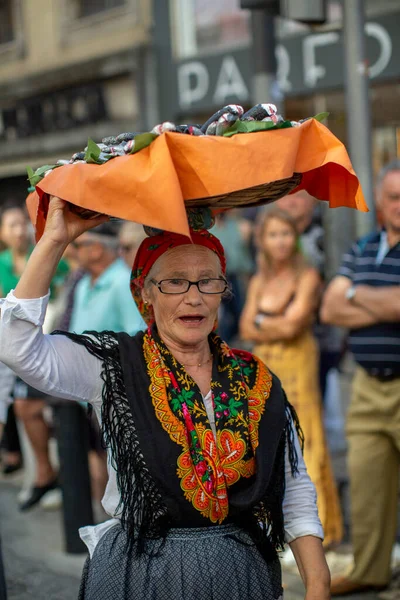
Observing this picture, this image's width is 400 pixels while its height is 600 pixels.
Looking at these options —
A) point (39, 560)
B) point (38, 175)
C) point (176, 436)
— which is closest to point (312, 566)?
point (176, 436)

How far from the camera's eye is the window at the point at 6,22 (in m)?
16.5

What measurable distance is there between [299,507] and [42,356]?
3.10 feet

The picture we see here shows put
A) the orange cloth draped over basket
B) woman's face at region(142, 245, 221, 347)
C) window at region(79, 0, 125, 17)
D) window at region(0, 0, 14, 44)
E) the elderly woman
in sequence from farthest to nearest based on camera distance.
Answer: window at region(0, 0, 14, 44)
window at region(79, 0, 125, 17)
woman's face at region(142, 245, 221, 347)
the elderly woman
the orange cloth draped over basket

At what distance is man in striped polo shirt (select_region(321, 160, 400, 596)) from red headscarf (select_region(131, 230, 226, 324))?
73.5 inches

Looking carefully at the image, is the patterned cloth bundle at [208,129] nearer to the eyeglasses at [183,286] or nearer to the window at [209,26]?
the eyeglasses at [183,286]

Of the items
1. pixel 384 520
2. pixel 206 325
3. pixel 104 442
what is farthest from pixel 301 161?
pixel 384 520

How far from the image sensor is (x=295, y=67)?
1127cm

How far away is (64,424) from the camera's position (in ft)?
18.3

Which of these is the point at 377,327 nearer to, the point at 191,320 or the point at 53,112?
the point at 191,320

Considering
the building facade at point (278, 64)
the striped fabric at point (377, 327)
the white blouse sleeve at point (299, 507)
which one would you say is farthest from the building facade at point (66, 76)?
the white blouse sleeve at point (299, 507)

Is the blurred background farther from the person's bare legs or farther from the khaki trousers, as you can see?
the khaki trousers

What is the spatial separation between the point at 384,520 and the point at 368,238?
4.88 ft

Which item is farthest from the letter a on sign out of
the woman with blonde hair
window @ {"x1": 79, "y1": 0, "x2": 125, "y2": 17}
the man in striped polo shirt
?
the man in striped polo shirt

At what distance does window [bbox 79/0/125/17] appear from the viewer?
1400cm
